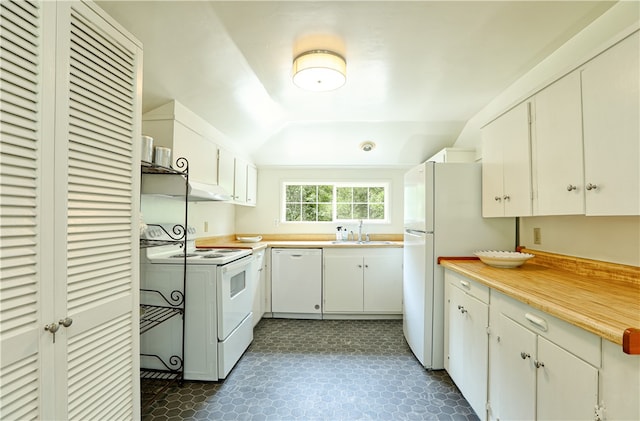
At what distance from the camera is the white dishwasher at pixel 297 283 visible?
11.5ft

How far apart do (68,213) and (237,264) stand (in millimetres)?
1490

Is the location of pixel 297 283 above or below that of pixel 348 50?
below

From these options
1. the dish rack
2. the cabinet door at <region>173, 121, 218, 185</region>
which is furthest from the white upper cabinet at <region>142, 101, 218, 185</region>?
the dish rack

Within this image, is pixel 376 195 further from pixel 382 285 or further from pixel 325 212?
pixel 382 285

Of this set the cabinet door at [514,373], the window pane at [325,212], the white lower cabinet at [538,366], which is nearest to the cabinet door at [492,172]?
the white lower cabinet at [538,366]

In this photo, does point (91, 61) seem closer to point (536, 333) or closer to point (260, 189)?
point (536, 333)

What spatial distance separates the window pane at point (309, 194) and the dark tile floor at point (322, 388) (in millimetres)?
2069

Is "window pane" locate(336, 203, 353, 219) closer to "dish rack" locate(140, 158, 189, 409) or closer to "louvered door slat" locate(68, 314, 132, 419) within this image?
"dish rack" locate(140, 158, 189, 409)

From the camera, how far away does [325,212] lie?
14.2 feet

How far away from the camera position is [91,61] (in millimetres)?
1101

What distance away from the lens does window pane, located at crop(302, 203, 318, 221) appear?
171 inches

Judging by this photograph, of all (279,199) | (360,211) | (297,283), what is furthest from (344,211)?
(297,283)

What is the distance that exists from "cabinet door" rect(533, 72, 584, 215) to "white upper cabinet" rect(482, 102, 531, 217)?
8cm

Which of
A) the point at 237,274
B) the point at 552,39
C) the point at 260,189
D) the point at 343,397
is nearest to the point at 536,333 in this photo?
the point at 343,397
